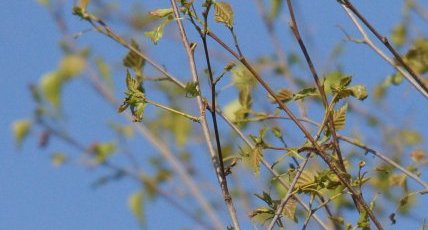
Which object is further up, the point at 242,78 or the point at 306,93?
the point at 242,78

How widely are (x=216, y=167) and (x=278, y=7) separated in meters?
1.37

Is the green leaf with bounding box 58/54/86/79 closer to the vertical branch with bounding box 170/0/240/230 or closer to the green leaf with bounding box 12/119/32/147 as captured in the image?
the green leaf with bounding box 12/119/32/147

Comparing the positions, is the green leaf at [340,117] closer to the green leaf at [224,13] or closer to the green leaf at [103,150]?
the green leaf at [224,13]

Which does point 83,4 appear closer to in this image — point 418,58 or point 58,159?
point 418,58

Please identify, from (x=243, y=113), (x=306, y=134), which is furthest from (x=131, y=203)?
(x=306, y=134)

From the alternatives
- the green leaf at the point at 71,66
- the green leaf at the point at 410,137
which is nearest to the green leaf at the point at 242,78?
the green leaf at the point at 410,137

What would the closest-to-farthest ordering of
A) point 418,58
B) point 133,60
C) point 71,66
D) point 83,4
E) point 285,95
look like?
point 285,95
point 133,60
point 83,4
point 418,58
point 71,66

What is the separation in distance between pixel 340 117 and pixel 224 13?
29 cm

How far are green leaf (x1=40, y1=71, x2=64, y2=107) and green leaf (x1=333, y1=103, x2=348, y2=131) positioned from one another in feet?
6.83

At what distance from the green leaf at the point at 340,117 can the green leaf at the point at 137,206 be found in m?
1.75

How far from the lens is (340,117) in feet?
5.21

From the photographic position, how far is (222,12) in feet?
4.88

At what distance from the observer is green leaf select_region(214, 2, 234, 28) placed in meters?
1.48

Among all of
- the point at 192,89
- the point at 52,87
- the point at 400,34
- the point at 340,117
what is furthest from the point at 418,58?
the point at 52,87
